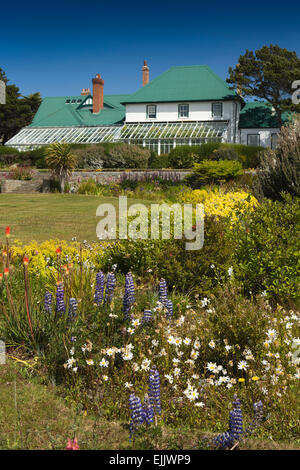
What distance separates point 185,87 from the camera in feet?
131

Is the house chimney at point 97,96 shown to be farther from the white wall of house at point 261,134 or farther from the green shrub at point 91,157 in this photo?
the green shrub at point 91,157

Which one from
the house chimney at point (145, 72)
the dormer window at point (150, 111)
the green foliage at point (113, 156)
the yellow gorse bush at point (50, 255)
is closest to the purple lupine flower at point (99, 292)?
the yellow gorse bush at point (50, 255)

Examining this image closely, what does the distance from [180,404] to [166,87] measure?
40249 millimetres

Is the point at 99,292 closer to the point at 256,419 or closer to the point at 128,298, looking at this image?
the point at 128,298

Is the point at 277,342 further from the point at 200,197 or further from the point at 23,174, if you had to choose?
the point at 23,174

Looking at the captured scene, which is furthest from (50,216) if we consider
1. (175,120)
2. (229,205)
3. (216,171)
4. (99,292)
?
(175,120)

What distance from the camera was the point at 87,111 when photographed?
146 ft

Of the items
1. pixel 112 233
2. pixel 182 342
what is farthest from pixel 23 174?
pixel 182 342

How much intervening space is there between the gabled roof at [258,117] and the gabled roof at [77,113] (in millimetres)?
11789

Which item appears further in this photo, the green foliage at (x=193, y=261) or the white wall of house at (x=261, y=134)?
the white wall of house at (x=261, y=134)

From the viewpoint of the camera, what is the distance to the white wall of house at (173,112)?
37875mm

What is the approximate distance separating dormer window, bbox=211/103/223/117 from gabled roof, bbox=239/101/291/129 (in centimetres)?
245

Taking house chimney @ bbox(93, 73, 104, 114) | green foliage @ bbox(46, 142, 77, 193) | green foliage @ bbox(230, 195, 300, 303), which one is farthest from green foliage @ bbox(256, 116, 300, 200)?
house chimney @ bbox(93, 73, 104, 114)
